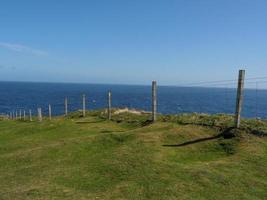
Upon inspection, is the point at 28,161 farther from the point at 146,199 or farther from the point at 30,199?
the point at 146,199

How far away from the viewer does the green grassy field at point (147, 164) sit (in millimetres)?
12867

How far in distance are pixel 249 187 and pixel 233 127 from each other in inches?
306

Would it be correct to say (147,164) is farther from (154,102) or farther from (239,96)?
(154,102)

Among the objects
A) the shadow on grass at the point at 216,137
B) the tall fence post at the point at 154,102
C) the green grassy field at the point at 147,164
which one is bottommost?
the green grassy field at the point at 147,164

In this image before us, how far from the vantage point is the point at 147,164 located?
51.4ft

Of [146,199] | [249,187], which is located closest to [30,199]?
[146,199]

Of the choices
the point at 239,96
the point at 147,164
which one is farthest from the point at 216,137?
the point at 147,164

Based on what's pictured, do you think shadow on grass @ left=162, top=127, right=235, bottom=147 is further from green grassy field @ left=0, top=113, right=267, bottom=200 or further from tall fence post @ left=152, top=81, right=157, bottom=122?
tall fence post @ left=152, top=81, right=157, bottom=122

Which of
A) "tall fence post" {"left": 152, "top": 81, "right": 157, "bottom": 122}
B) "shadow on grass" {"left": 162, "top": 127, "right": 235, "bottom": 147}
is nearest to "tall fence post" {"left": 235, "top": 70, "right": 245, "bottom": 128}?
"shadow on grass" {"left": 162, "top": 127, "right": 235, "bottom": 147}

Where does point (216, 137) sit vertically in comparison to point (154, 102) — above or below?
below

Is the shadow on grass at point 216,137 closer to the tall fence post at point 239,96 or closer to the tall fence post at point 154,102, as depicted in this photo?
the tall fence post at point 239,96

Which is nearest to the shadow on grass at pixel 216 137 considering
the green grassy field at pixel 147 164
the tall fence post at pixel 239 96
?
the green grassy field at pixel 147 164

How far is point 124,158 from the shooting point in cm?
1672

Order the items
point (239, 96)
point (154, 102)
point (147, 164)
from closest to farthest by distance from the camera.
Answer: point (147, 164)
point (239, 96)
point (154, 102)
